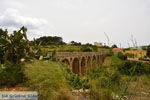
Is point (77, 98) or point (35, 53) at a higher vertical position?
point (35, 53)

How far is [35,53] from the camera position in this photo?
7395 millimetres

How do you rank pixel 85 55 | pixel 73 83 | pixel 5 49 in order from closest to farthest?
pixel 73 83 → pixel 5 49 → pixel 85 55

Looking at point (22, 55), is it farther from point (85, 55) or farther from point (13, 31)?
point (85, 55)

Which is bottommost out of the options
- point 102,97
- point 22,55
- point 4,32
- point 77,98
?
point 77,98

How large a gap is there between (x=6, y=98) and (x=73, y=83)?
229 cm

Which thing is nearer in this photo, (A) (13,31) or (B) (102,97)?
(B) (102,97)

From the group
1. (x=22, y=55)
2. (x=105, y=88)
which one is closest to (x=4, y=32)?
(x=22, y=55)

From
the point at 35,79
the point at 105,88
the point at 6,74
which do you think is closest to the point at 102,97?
the point at 105,88

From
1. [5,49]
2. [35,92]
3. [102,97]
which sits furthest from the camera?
[5,49]

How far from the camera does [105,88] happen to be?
3.04 metres

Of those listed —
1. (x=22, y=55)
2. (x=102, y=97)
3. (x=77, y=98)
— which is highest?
(x=22, y=55)

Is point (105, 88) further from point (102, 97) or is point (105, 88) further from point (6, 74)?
point (6, 74)

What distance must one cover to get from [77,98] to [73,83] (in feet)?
4.87

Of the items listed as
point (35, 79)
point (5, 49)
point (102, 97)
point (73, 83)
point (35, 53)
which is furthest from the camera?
point (35, 53)
